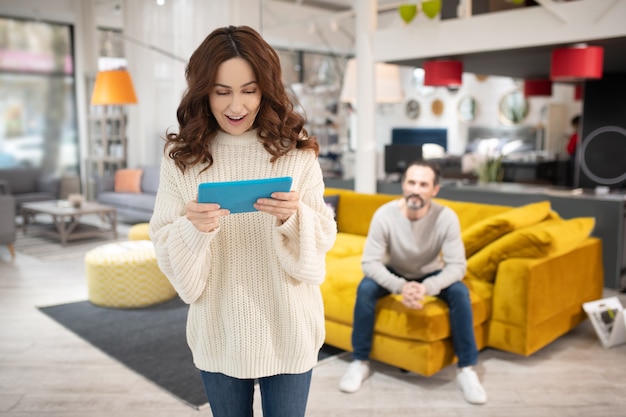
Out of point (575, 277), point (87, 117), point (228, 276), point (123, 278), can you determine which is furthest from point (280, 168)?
point (87, 117)

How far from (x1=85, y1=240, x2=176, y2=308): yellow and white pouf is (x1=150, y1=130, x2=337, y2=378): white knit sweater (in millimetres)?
3195

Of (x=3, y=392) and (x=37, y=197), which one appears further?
(x=37, y=197)

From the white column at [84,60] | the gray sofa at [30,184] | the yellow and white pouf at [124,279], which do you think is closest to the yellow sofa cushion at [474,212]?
the yellow and white pouf at [124,279]

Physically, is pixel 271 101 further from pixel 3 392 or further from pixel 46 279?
pixel 46 279

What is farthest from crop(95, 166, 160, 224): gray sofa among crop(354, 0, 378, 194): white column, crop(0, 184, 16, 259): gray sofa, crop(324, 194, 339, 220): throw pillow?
crop(324, 194, 339, 220): throw pillow

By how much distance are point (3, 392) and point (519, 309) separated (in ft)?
8.83

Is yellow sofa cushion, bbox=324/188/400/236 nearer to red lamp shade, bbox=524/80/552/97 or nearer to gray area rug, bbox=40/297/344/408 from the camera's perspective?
gray area rug, bbox=40/297/344/408

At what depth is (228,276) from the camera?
1370 mm

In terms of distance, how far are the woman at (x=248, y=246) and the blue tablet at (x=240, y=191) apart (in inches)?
3.6

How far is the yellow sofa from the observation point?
3062 millimetres

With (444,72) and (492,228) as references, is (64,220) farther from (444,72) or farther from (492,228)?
(492,228)

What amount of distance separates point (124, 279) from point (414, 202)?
7.74ft

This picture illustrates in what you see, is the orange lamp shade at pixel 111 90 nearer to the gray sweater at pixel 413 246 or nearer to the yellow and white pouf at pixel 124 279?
the yellow and white pouf at pixel 124 279

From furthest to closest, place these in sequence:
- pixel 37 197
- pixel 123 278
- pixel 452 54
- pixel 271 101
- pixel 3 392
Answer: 1. pixel 37 197
2. pixel 452 54
3. pixel 123 278
4. pixel 3 392
5. pixel 271 101
